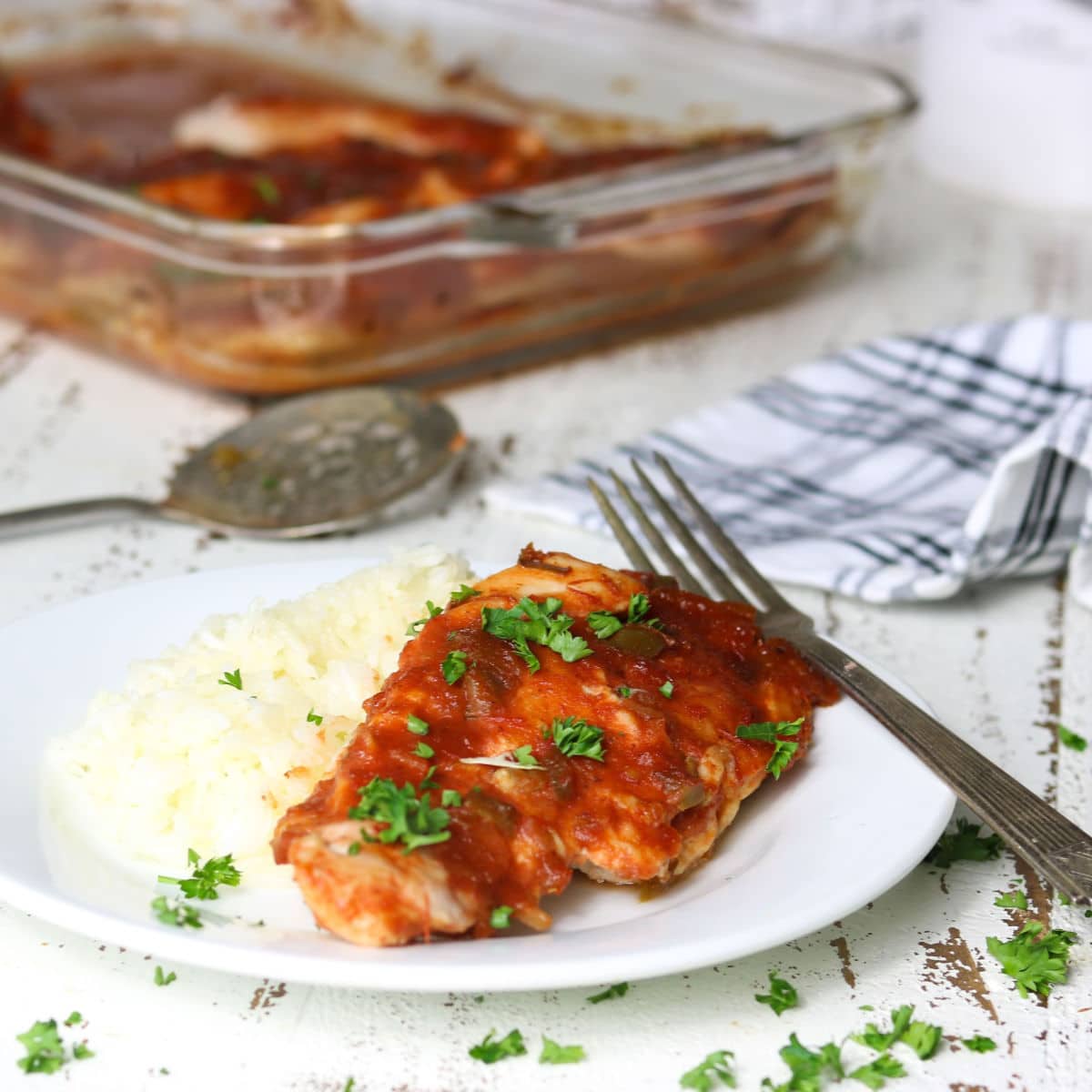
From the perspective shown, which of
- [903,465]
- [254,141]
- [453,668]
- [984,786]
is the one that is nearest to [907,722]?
[984,786]

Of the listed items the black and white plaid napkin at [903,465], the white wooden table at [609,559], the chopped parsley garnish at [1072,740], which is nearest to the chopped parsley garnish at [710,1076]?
the white wooden table at [609,559]

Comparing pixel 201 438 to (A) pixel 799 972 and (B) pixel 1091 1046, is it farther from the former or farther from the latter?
(B) pixel 1091 1046

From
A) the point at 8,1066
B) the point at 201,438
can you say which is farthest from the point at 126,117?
the point at 8,1066

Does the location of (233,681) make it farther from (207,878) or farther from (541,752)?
(541,752)

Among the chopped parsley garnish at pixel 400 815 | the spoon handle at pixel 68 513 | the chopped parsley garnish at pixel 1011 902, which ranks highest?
the chopped parsley garnish at pixel 400 815

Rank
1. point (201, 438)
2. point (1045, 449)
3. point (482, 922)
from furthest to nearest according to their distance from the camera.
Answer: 1. point (201, 438)
2. point (1045, 449)
3. point (482, 922)

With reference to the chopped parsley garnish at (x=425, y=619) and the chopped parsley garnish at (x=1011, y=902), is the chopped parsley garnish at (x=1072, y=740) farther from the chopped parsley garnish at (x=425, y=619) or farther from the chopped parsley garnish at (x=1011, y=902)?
the chopped parsley garnish at (x=425, y=619)

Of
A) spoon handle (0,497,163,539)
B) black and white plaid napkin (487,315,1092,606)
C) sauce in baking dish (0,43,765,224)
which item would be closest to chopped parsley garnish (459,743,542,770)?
black and white plaid napkin (487,315,1092,606)
